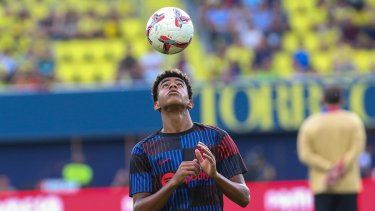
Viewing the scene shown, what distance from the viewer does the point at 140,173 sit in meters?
6.71

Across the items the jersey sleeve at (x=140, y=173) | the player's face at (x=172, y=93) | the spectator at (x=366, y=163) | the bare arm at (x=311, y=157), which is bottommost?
the jersey sleeve at (x=140, y=173)

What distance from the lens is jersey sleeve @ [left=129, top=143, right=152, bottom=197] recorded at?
6691 mm

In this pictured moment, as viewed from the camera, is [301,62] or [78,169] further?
[301,62]

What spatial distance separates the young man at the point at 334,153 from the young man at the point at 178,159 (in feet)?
14.1

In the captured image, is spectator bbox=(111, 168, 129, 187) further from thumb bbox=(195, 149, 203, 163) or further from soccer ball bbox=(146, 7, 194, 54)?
thumb bbox=(195, 149, 203, 163)

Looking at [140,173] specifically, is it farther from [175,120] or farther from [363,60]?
[363,60]

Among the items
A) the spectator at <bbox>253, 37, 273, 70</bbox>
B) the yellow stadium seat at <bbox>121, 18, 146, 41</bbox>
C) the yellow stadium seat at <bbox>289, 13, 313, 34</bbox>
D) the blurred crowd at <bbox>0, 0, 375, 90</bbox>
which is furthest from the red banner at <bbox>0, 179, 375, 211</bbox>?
the yellow stadium seat at <bbox>289, 13, 313, 34</bbox>

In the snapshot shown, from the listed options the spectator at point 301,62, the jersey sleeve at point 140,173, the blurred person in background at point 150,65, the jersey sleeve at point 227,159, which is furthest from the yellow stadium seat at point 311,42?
the jersey sleeve at point 140,173

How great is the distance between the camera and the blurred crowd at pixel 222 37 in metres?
20.5

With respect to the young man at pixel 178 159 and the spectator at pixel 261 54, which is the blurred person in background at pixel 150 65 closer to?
the spectator at pixel 261 54

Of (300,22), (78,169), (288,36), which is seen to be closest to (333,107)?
(78,169)

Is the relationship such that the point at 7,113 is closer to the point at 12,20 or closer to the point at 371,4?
the point at 12,20

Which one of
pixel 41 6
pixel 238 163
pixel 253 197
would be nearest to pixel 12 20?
pixel 41 6

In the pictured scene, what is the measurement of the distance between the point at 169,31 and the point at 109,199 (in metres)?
6.81
